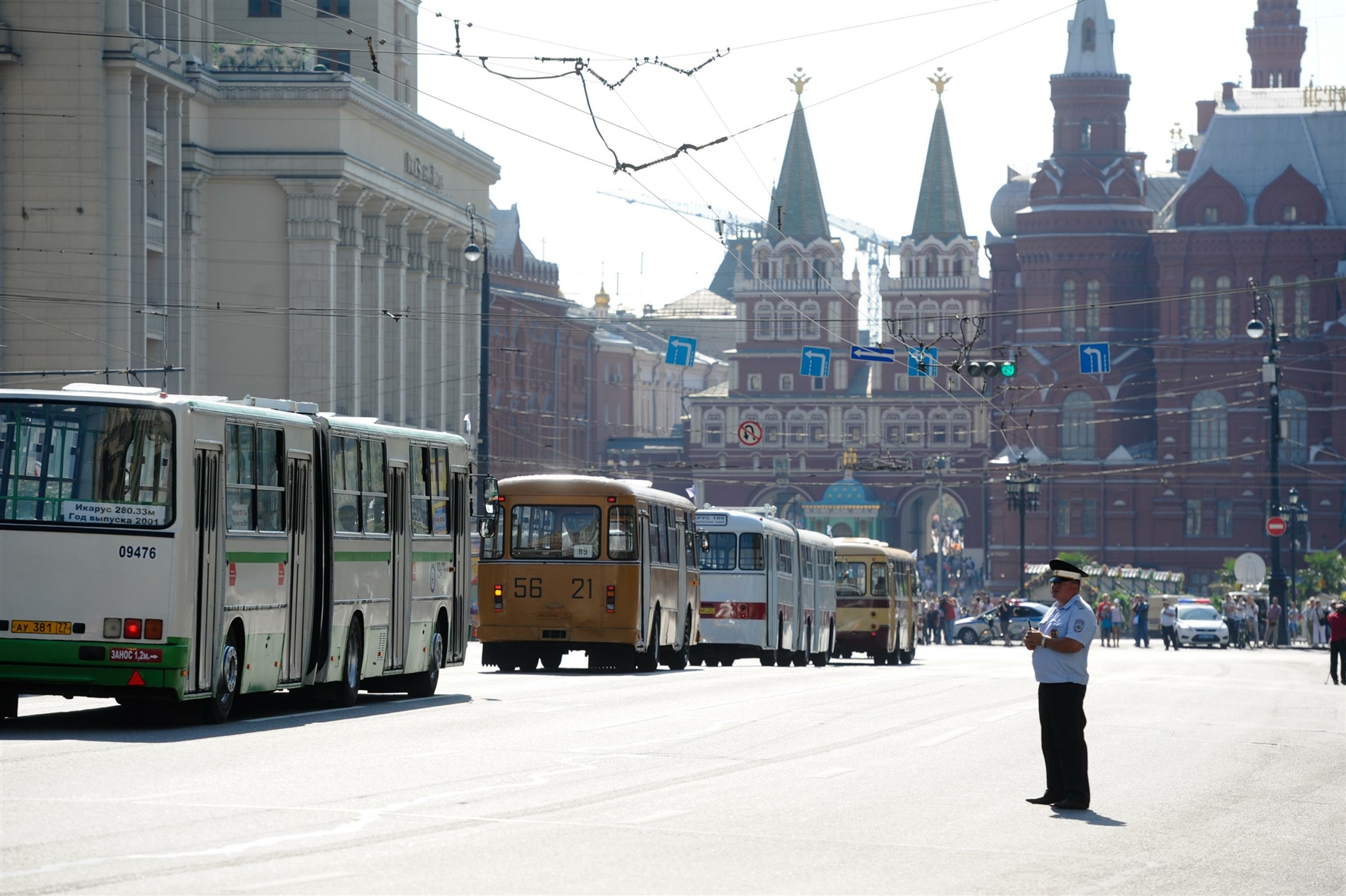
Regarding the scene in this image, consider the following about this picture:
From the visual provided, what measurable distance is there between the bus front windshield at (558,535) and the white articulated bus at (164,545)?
30.7ft

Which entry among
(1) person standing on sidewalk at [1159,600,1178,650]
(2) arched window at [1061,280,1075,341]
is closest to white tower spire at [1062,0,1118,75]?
(2) arched window at [1061,280,1075,341]

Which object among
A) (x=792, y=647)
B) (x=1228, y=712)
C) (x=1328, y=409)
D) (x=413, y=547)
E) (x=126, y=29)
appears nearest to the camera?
(x=413, y=547)

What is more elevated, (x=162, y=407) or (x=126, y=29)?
(x=126, y=29)

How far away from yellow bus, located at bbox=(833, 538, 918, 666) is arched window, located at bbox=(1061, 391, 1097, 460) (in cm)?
7165

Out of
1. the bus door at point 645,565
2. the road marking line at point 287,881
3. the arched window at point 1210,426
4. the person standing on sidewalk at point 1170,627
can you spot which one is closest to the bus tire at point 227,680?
the road marking line at point 287,881

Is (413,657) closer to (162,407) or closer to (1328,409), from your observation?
(162,407)

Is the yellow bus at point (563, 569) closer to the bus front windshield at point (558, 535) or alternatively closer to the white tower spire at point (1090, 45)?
the bus front windshield at point (558, 535)

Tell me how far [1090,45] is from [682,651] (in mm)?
91567

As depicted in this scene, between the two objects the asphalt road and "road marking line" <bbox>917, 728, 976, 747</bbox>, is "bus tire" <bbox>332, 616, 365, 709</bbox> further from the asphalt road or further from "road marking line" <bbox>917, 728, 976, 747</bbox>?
"road marking line" <bbox>917, 728, 976, 747</bbox>

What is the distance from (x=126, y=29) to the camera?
2004 inches

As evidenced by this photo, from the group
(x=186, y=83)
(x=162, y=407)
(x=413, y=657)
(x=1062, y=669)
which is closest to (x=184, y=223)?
(x=186, y=83)

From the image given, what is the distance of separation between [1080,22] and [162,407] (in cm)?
10794

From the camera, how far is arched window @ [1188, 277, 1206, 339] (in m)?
114

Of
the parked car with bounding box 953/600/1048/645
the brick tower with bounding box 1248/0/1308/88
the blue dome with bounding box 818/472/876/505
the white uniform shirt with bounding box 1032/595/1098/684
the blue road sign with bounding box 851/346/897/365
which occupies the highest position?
the brick tower with bounding box 1248/0/1308/88
